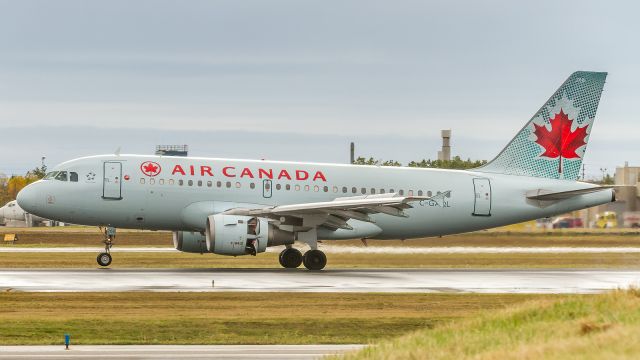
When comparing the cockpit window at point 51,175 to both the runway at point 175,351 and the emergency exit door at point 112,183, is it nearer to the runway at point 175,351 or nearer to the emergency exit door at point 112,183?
the emergency exit door at point 112,183

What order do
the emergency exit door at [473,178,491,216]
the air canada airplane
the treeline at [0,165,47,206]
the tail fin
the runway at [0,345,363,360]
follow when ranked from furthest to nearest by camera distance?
the treeline at [0,165,47,206], the tail fin, the emergency exit door at [473,178,491,216], the air canada airplane, the runway at [0,345,363,360]

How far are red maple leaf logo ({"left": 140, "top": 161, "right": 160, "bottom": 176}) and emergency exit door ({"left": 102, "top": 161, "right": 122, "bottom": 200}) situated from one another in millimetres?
981

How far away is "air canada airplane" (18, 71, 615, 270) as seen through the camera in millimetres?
46500

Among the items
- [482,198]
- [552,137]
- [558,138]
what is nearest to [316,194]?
[482,198]

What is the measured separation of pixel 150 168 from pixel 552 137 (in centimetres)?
1891

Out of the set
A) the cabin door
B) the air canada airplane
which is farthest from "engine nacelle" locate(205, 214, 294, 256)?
the cabin door

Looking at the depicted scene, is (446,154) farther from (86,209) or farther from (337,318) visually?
(337,318)

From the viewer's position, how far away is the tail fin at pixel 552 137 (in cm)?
5319

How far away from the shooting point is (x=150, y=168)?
47344mm

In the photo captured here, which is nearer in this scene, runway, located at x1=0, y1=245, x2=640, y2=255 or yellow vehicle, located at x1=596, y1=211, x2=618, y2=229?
runway, located at x1=0, y1=245, x2=640, y2=255

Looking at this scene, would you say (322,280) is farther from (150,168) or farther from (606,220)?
(606,220)

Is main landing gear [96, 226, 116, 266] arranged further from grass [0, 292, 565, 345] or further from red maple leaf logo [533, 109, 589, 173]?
red maple leaf logo [533, 109, 589, 173]

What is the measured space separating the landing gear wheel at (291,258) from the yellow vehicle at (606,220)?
294 ft

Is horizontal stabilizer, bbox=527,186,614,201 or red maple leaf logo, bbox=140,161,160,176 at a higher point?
red maple leaf logo, bbox=140,161,160,176
